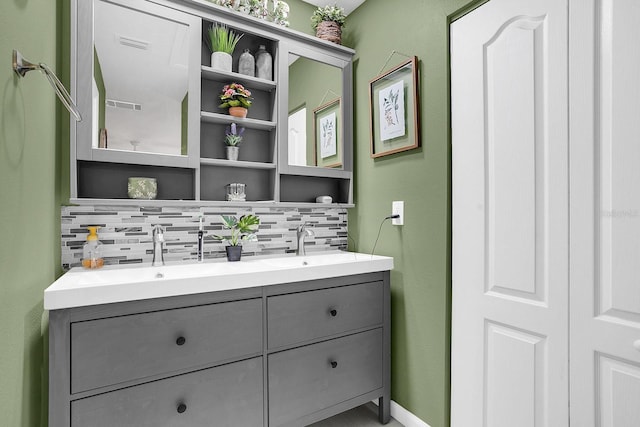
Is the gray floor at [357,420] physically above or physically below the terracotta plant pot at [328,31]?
below

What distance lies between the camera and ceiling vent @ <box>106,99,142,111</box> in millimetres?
1612

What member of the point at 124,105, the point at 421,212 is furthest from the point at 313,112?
the point at 124,105

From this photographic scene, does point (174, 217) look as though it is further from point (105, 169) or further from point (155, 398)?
point (155, 398)

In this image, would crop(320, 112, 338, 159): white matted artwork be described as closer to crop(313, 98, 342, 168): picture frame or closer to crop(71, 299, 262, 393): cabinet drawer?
crop(313, 98, 342, 168): picture frame

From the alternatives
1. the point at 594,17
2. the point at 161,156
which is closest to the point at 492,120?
the point at 594,17

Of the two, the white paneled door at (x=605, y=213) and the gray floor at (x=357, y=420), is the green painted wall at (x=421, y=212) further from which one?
the white paneled door at (x=605, y=213)

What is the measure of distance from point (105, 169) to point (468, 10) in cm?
195

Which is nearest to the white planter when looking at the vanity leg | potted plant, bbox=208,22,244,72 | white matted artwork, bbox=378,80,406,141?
potted plant, bbox=208,22,244,72

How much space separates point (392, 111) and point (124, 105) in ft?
4.71

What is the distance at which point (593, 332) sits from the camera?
3.78 feet

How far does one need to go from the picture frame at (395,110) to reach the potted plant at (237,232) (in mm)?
883

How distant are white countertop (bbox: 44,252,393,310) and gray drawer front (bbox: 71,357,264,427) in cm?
35

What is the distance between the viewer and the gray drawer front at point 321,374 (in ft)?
5.14

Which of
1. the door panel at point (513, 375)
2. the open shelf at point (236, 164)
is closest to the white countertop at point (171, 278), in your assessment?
the open shelf at point (236, 164)
